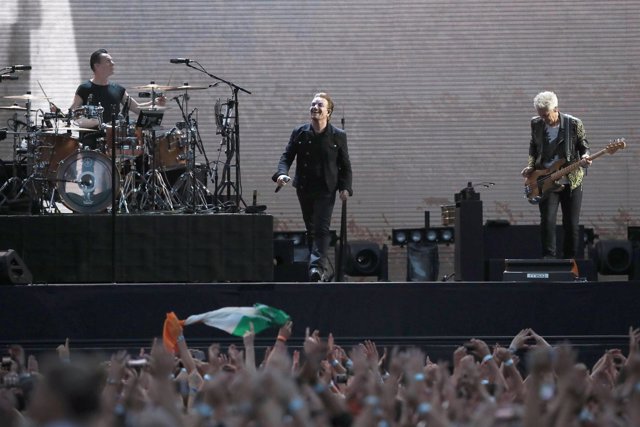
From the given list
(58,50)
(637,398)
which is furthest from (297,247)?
(637,398)

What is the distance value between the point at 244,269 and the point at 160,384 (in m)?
6.21

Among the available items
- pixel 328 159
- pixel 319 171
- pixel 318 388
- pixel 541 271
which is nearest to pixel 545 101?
pixel 541 271

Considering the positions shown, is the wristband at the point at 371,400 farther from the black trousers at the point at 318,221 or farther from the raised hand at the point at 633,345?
the black trousers at the point at 318,221

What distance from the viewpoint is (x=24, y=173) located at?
40.3ft

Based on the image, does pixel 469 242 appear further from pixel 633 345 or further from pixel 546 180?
pixel 633 345

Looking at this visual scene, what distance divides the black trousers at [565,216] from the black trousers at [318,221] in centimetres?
180

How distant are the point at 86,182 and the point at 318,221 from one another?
2.11 metres

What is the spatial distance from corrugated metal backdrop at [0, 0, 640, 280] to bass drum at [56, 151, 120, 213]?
16.2 ft

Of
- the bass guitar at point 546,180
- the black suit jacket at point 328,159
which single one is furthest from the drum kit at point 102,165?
the bass guitar at point 546,180

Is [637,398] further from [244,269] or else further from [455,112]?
[455,112]

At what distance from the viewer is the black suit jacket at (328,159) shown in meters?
9.75

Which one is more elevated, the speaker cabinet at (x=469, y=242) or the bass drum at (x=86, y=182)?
the bass drum at (x=86, y=182)

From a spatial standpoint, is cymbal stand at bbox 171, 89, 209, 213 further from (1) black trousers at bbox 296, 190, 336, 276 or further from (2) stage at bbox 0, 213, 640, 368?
(2) stage at bbox 0, 213, 640, 368

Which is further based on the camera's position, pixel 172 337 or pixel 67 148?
pixel 67 148
